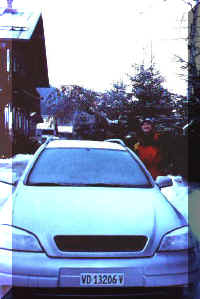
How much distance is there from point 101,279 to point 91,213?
0.61m

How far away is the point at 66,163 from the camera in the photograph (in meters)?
5.10

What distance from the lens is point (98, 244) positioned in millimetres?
3541

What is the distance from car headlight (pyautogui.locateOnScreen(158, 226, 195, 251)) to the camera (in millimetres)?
3636

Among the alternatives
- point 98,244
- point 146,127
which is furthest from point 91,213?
point 146,127

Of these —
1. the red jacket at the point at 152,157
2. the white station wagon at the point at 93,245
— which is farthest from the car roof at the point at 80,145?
the red jacket at the point at 152,157

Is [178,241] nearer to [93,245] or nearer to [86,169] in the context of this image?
[93,245]

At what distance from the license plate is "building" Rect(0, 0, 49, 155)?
21060 mm

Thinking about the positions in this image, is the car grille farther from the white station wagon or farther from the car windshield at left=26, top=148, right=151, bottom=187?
the car windshield at left=26, top=148, right=151, bottom=187

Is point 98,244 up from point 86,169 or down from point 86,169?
down

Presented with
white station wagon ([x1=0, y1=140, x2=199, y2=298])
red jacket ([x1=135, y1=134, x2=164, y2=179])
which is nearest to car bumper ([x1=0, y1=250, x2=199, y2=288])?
white station wagon ([x1=0, y1=140, x2=199, y2=298])

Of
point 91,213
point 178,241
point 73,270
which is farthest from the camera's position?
point 91,213

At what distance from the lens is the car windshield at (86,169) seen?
4.72 m

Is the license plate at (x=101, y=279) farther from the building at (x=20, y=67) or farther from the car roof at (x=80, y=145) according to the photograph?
the building at (x=20, y=67)

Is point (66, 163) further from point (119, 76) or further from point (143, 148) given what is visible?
point (119, 76)
